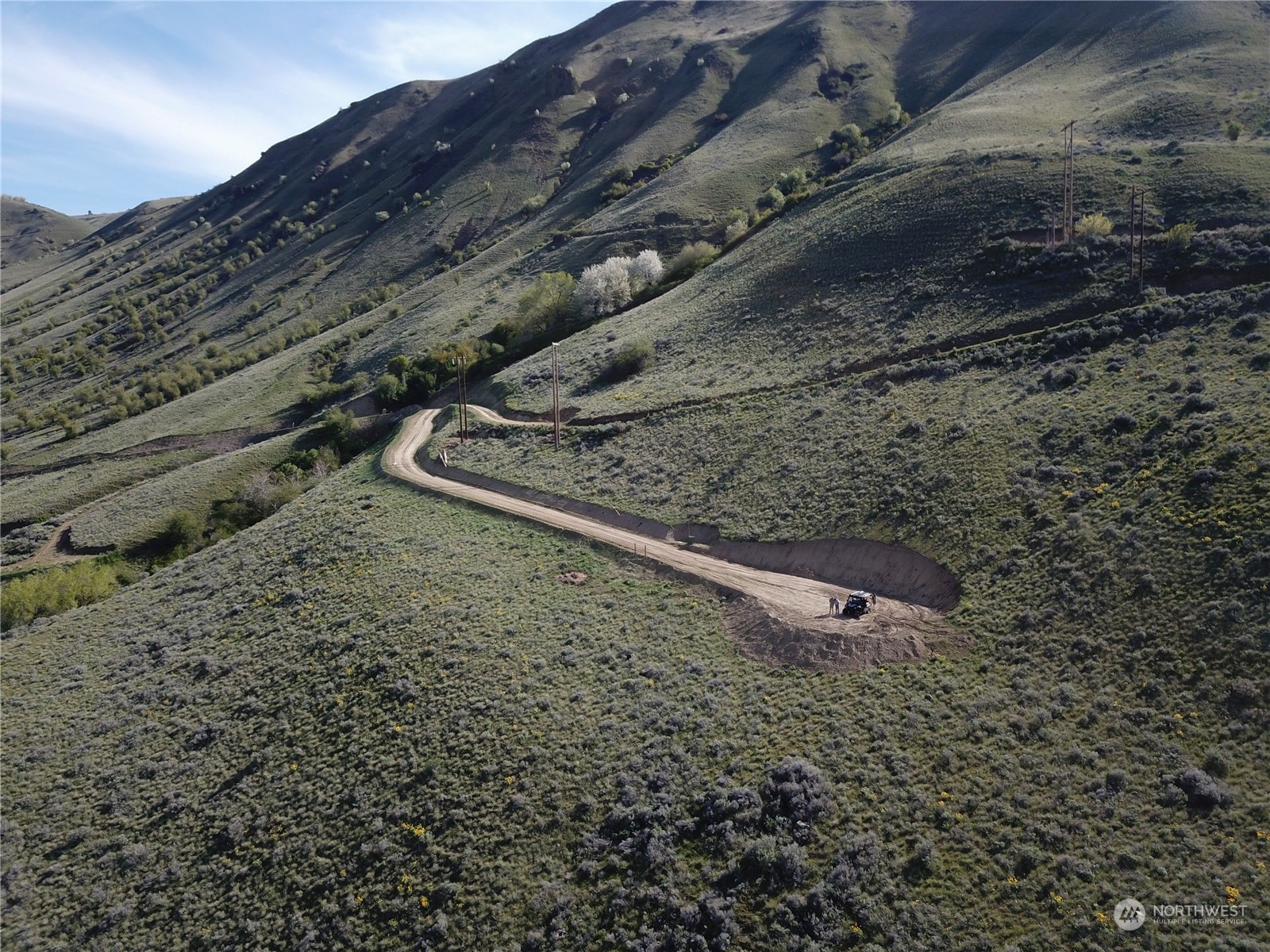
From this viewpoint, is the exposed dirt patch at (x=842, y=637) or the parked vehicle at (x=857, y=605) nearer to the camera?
the exposed dirt patch at (x=842, y=637)

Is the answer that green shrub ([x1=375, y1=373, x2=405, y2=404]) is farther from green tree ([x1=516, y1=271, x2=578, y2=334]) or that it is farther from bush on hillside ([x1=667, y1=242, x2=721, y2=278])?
bush on hillside ([x1=667, y1=242, x2=721, y2=278])

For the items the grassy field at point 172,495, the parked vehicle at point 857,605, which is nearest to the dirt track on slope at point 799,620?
the parked vehicle at point 857,605

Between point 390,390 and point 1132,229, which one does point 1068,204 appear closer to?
point 1132,229

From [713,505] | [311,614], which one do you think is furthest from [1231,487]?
[311,614]

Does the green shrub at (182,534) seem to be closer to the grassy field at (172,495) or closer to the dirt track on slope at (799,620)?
the grassy field at (172,495)

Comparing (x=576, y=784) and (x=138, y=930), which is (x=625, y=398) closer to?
(x=576, y=784)

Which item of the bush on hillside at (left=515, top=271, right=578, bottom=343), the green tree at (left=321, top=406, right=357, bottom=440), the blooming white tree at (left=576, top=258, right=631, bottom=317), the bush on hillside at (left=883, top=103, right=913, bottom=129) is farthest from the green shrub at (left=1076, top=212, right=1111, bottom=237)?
the bush on hillside at (left=883, top=103, right=913, bottom=129)
